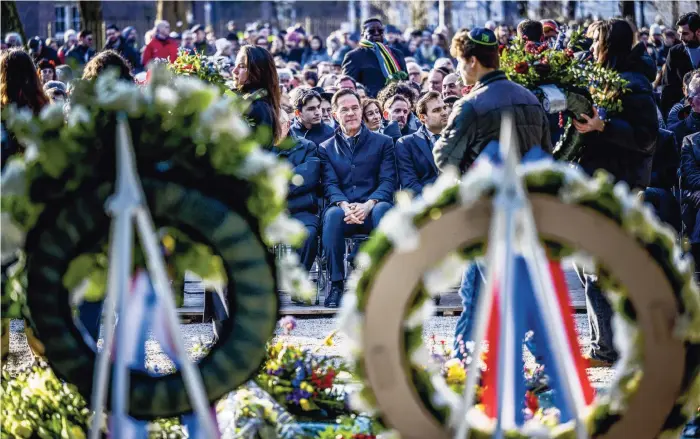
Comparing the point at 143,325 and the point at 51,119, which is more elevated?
the point at 51,119

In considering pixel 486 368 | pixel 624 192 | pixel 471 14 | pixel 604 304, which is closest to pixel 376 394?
pixel 624 192

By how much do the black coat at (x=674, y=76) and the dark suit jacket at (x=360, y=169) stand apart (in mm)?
4844

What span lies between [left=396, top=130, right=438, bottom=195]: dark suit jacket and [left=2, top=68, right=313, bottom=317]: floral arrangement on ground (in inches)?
211

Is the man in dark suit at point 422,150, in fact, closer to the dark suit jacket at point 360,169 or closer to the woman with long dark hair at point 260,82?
the dark suit jacket at point 360,169

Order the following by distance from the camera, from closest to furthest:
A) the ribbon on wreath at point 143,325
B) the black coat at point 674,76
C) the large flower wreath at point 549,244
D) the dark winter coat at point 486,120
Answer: the large flower wreath at point 549,244 → the ribbon on wreath at point 143,325 → the dark winter coat at point 486,120 → the black coat at point 674,76

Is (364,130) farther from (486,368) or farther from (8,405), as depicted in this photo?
(8,405)

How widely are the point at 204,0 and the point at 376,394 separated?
41.4 m

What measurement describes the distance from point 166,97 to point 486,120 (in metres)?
2.04

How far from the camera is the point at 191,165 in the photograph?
488 cm

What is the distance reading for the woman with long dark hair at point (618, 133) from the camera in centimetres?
754

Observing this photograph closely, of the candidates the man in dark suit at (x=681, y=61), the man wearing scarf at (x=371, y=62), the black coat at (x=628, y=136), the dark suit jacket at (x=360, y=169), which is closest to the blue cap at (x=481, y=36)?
the black coat at (x=628, y=136)

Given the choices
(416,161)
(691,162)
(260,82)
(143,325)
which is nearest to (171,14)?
(416,161)

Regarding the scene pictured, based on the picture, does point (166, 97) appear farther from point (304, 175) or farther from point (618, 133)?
point (304, 175)

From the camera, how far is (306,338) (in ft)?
28.7
